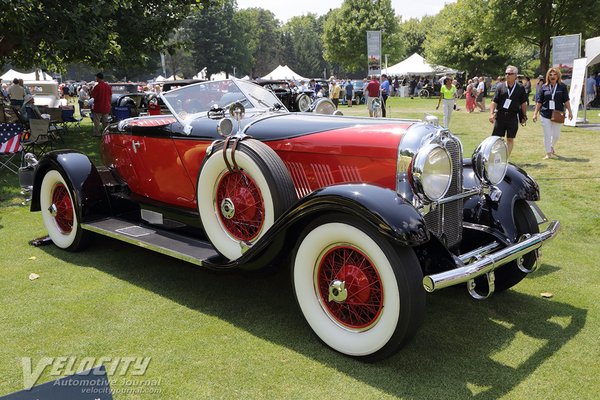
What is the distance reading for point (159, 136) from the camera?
15.8ft

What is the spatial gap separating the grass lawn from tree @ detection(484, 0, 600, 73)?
2367 cm

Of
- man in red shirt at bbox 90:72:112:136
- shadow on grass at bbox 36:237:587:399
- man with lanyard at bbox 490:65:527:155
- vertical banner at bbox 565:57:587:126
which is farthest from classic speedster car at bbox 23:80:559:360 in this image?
vertical banner at bbox 565:57:587:126

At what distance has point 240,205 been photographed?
3986mm

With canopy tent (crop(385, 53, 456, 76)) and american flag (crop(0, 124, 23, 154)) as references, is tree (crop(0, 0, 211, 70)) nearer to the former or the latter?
american flag (crop(0, 124, 23, 154))

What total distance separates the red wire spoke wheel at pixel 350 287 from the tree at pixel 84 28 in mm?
8114

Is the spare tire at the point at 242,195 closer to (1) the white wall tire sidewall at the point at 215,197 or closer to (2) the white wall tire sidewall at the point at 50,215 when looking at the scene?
(1) the white wall tire sidewall at the point at 215,197

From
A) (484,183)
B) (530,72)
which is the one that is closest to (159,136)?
(484,183)

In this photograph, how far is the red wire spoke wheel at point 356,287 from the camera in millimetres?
2893

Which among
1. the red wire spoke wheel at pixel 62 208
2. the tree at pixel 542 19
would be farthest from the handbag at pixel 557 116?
the tree at pixel 542 19

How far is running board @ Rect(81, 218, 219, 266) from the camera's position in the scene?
13.1 ft

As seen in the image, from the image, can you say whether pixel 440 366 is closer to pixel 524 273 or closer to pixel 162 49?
pixel 524 273

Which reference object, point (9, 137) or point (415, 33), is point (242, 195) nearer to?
point (9, 137)

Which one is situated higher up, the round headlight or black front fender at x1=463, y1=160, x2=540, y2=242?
the round headlight

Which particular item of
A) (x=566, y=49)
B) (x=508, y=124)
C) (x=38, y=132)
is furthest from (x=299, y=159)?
(x=566, y=49)
